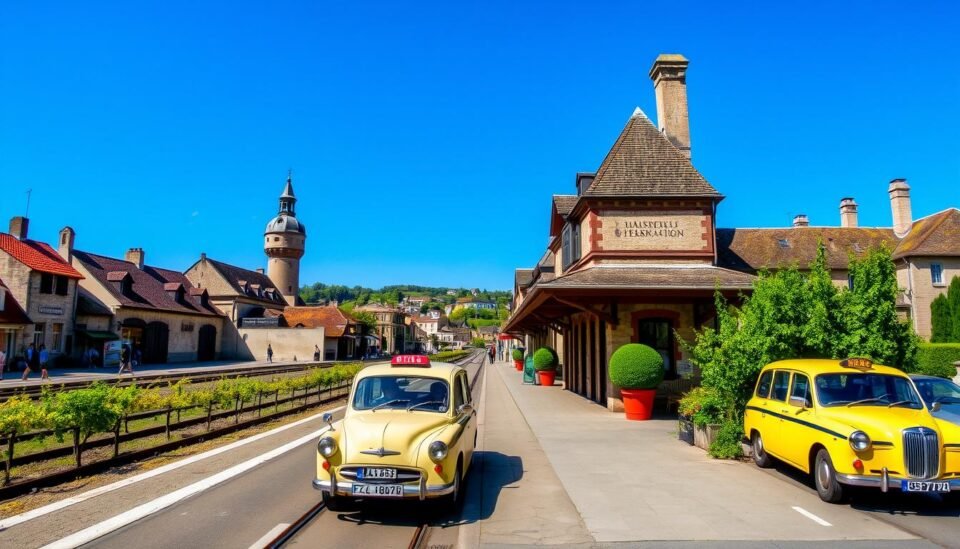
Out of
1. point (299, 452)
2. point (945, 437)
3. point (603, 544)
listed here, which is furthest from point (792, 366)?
point (299, 452)

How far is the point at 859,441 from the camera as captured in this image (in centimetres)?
650

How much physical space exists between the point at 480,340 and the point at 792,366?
153882 mm

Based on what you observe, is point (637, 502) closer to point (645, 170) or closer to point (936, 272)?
point (645, 170)

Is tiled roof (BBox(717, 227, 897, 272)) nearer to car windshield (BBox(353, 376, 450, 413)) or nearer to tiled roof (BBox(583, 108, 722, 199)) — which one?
tiled roof (BBox(583, 108, 722, 199))

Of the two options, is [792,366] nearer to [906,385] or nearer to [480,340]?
[906,385]

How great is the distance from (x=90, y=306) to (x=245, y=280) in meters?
26.2

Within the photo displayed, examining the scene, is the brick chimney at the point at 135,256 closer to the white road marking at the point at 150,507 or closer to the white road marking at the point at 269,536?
the white road marking at the point at 150,507

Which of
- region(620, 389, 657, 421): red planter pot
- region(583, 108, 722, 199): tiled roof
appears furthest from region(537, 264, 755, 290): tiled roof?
region(620, 389, 657, 421): red planter pot

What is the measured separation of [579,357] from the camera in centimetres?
2259

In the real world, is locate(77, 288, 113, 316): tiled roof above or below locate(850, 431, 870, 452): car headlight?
above

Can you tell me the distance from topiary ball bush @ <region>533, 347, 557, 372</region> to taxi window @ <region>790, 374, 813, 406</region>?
2074 centimetres

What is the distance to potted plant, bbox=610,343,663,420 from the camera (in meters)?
14.2

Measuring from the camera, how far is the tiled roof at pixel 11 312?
2900cm

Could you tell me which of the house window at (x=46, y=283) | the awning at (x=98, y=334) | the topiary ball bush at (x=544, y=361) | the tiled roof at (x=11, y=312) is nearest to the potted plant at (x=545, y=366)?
the topiary ball bush at (x=544, y=361)
